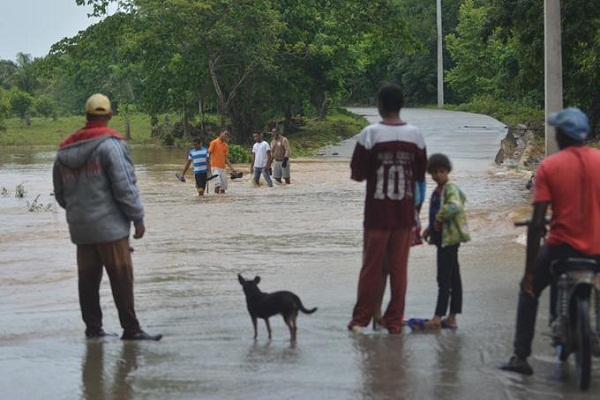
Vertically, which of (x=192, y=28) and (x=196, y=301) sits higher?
(x=192, y=28)

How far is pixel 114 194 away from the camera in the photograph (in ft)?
26.2

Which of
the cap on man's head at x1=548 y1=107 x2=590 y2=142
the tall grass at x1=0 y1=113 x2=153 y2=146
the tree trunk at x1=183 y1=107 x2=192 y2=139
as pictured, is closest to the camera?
the cap on man's head at x1=548 y1=107 x2=590 y2=142

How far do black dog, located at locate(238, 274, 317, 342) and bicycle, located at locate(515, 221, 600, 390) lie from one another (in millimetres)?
2109

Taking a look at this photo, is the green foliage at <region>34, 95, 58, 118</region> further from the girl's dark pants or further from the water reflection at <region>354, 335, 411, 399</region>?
the water reflection at <region>354, 335, 411, 399</region>

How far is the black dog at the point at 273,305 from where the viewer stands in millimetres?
8047

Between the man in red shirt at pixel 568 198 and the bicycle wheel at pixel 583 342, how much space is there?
A: 1.06 feet

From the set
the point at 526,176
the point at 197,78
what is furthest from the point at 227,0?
the point at 526,176

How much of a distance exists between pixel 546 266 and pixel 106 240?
331 centimetres

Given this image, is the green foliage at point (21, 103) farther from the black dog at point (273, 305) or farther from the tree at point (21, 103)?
the black dog at point (273, 305)

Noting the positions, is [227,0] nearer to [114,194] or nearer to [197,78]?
[197,78]

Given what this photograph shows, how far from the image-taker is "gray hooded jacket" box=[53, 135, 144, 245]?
7961 millimetres

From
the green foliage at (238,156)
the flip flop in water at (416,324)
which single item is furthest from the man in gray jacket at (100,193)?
the green foliage at (238,156)

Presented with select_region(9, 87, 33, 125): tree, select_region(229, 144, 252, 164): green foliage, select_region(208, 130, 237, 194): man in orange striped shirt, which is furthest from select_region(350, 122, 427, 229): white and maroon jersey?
select_region(9, 87, 33, 125): tree

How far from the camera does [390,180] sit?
789 cm
